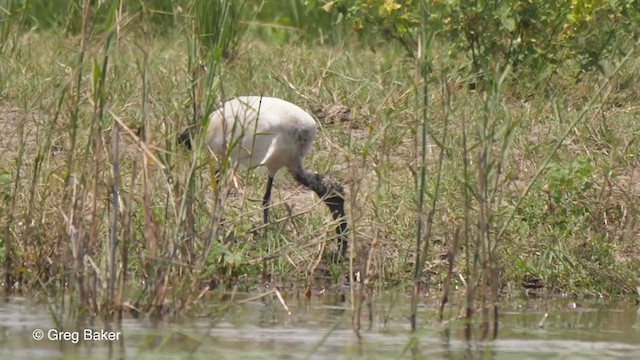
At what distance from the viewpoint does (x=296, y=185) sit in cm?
774

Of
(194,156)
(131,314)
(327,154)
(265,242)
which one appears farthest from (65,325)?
(327,154)

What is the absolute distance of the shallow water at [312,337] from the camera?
191 inches

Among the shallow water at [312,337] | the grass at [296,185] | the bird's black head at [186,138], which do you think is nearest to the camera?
the shallow water at [312,337]

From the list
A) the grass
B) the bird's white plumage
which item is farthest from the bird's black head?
the bird's white plumage

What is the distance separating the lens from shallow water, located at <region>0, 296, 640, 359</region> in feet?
15.9

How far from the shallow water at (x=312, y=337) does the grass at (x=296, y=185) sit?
132 millimetres

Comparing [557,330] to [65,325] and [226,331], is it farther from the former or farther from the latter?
[65,325]

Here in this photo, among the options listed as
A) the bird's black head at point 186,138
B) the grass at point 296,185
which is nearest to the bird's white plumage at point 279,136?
the grass at point 296,185

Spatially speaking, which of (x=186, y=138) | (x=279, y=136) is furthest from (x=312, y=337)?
(x=279, y=136)

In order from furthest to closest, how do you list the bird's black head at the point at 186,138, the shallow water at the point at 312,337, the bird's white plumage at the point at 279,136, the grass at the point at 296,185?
the bird's white plumage at the point at 279,136, the bird's black head at the point at 186,138, the grass at the point at 296,185, the shallow water at the point at 312,337

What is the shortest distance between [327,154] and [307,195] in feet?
1.17

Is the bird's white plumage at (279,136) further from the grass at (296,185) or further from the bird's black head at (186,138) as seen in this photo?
the bird's black head at (186,138)

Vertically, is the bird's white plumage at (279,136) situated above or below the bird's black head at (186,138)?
above

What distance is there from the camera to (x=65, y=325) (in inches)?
201
